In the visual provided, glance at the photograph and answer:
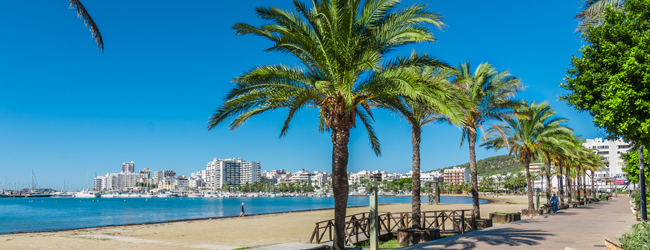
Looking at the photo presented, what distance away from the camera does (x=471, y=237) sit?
1375cm

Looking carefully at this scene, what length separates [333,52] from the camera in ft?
34.3

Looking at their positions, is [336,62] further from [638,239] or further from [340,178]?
[638,239]

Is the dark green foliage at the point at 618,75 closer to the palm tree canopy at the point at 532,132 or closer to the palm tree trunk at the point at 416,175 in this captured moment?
the palm tree trunk at the point at 416,175

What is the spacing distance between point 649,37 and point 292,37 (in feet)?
23.6

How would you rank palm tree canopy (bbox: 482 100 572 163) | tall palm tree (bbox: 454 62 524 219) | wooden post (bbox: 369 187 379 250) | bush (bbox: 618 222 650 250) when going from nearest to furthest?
bush (bbox: 618 222 650 250), wooden post (bbox: 369 187 379 250), tall palm tree (bbox: 454 62 524 219), palm tree canopy (bbox: 482 100 572 163)

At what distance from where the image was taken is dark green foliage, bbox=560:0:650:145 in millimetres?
7598

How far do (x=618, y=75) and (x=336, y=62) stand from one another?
580cm

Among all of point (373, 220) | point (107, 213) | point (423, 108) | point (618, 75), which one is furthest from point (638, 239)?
point (107, 213)

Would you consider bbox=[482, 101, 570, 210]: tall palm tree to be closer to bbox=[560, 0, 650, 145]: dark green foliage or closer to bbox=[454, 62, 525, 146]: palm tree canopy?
bbox=[454, 62, 525, 146]: palm tree canopy

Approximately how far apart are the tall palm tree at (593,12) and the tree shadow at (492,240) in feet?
20.3

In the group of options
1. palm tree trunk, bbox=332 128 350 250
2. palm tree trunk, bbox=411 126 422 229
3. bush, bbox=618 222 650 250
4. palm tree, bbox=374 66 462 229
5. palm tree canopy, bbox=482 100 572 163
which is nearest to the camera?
bush, bbox=618 222 650 250

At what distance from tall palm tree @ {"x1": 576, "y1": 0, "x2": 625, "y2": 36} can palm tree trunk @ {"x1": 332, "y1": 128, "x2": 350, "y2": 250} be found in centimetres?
687

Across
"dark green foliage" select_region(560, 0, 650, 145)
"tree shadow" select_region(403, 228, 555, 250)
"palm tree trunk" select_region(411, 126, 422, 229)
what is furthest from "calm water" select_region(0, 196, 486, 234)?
"dark green foliage" select_region(560, 0, 650, 145)

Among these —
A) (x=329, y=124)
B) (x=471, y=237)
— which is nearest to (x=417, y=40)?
(x=329, y=124)
